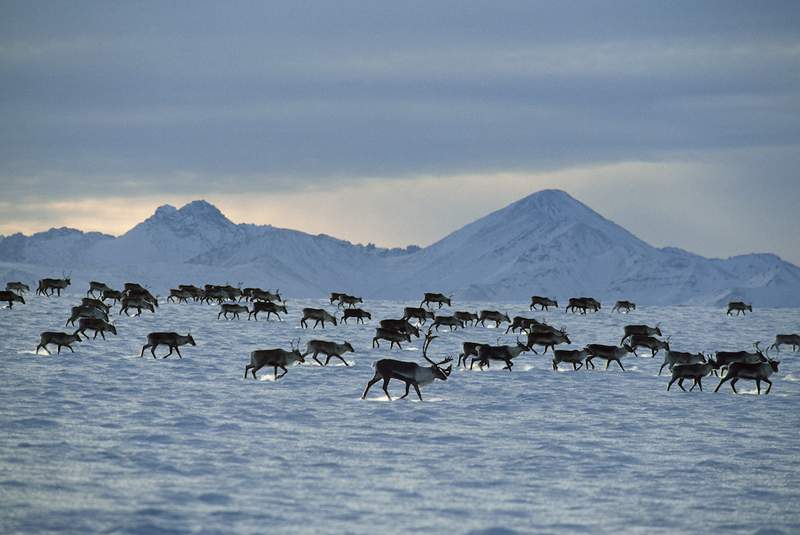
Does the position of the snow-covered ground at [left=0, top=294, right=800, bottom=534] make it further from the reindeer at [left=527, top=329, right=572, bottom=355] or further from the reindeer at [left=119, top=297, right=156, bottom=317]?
the reindeer at [left=119, top=297, right=156, bottom=317]

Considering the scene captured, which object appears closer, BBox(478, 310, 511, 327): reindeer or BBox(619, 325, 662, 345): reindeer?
→ BBox(619, 325, 662, 345): reindeer

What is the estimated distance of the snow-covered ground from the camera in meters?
14.9

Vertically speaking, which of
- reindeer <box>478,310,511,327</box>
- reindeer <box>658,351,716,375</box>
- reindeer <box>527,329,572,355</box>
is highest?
reindeer <box>478,310,511,327</box>

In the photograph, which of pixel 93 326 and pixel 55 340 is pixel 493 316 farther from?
pixel 55 340

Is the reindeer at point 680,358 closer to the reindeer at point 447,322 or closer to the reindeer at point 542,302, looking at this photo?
the reindeer at point 447,322

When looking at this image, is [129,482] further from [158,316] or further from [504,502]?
[158,316]

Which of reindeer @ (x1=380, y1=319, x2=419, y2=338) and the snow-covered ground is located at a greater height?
reindeer @ (x1=380, y1=319, x2=419, y2=338)

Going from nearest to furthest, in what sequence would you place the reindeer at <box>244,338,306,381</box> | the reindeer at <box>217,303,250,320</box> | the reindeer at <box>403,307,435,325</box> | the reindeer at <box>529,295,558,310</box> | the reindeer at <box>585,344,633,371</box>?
1. the reindeer at <box>244,338,306,381</box>
2. the reindeer at <box>585,344,633,371</box>
3. the reindeer at <box>403,307,435,325</box>
4. the reindeer at <box>217,303,250,320</box>
5. the reindeer at <box>529,295,558,310</box>

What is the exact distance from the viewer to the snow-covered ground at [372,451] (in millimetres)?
14852

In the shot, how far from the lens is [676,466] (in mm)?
19156

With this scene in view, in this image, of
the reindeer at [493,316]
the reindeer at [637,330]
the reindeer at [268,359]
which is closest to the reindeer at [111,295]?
the reindeer at [493,316]

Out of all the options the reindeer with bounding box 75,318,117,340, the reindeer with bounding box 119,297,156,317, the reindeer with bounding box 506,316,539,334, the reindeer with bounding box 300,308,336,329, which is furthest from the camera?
the reindeer with bounding box 119,297,156,317

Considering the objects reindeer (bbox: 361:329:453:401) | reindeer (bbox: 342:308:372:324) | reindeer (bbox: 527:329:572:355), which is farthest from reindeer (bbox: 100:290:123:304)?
reindeer (bbox: 361:329:453:401)

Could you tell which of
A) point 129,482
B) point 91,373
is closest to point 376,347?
point 91,373
